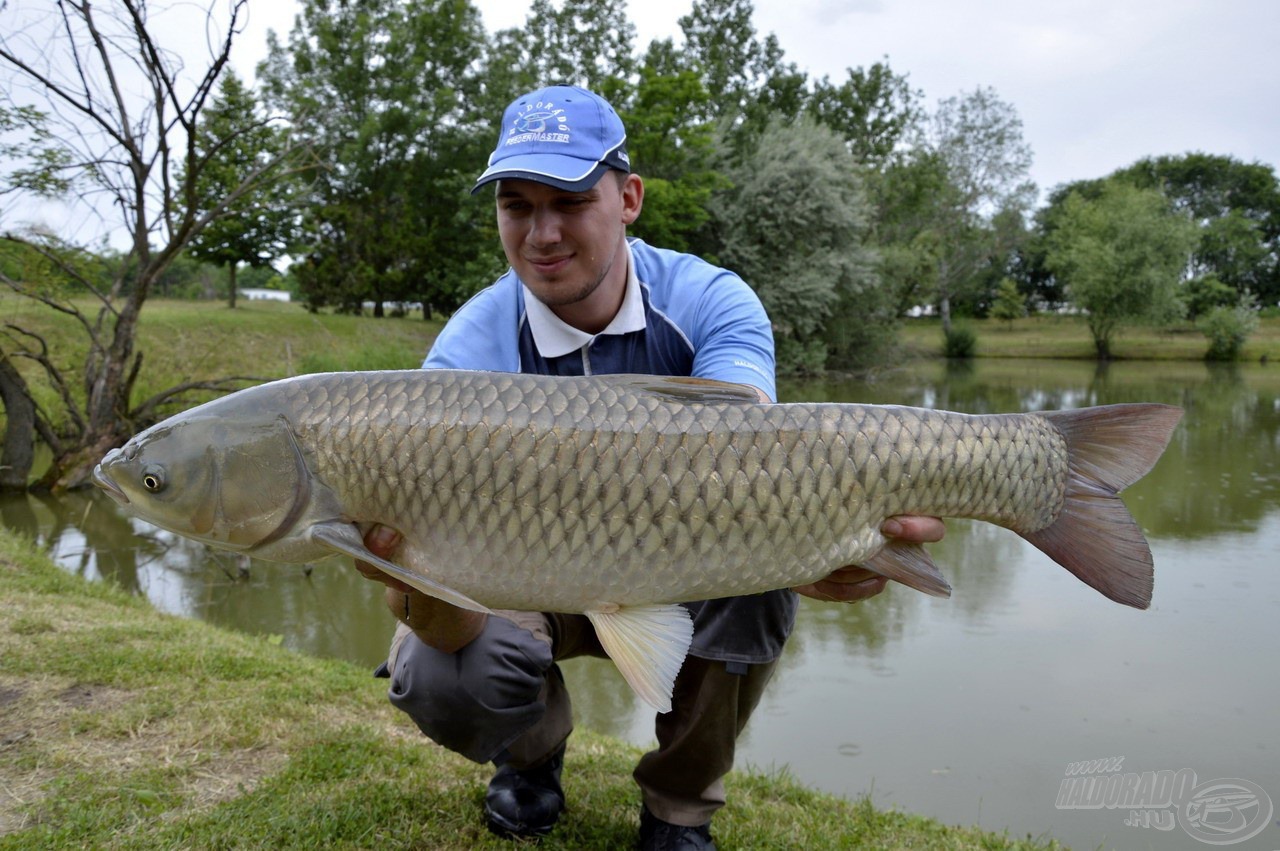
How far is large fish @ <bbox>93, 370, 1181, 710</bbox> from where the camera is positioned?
1402 millimetres

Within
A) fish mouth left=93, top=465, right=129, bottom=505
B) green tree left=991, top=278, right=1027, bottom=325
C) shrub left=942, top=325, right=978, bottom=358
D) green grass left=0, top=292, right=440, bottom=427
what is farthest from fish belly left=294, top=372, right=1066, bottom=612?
green tree left=991, top=278, right=1027, bottom=325

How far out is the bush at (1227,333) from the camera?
2420 cm

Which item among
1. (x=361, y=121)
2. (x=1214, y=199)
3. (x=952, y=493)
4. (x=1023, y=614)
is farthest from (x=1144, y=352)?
(x=952, y=493)

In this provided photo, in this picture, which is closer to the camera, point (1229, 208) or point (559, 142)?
point (559, 142)

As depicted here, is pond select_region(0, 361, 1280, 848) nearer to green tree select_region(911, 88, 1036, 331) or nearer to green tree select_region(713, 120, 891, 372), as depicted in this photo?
green tree select_region(713, 120, 891, 372)

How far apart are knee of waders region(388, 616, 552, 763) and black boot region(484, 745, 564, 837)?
153mm

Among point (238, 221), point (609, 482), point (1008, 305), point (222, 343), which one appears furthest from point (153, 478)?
point (1008, 305)

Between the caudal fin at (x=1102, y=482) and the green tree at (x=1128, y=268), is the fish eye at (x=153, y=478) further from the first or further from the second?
the green tree at (x=1128, y=268)

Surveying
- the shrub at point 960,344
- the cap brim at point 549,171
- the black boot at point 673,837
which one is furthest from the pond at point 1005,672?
the shrub at point 960,344

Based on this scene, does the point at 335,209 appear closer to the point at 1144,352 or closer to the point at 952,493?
the point at 952,493

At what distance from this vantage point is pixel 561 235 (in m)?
1.88

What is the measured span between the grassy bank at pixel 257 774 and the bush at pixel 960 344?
27572 millimetres

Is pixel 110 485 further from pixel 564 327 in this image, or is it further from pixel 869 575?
pixel 869 575

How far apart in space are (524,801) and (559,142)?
53.8 inches
